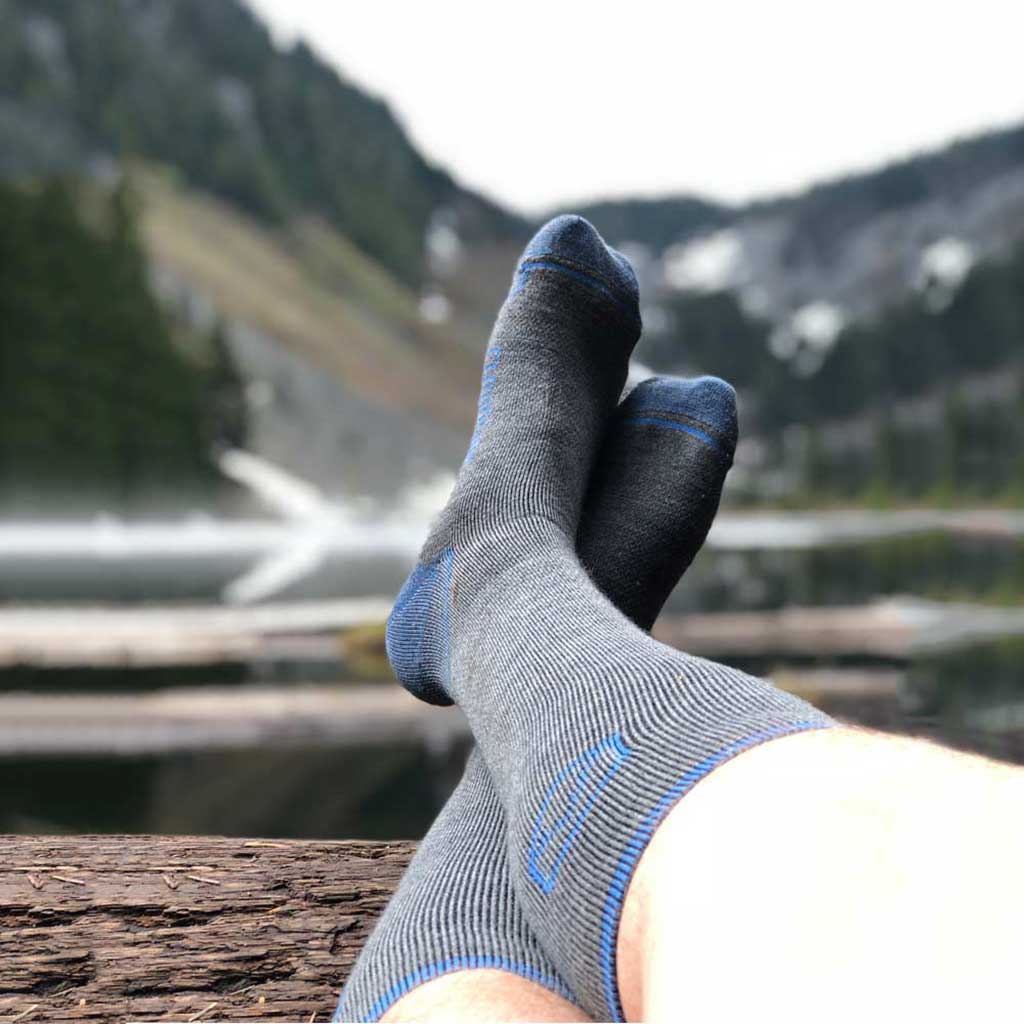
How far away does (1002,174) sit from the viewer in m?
Answer: 15.9

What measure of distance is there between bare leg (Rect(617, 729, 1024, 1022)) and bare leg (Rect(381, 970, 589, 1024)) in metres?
0.05

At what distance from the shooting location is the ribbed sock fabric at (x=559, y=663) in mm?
328

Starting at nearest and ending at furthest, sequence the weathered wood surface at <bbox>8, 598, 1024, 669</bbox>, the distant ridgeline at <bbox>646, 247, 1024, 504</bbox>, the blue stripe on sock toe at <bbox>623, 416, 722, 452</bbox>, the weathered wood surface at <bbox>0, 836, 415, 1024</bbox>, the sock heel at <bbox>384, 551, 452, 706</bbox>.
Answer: the weathered wood surface at <bbox>0, 836, 415, 1024</bbox> → the sock heel at <bbox>384, 551, 452, 706</bbox> → the blue stripe on sock toe at <bbox>623, 416, 722, 452</bbox> → the weathered wood surface at <bbox>8, 598, 1024, 669</bbox> → the distant ridgeline at <bbox>646, 247, 1024, 504</bbox>

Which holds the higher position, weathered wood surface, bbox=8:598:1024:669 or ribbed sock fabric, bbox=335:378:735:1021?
ribbed sock fabric, bbox=335:378:735:1021

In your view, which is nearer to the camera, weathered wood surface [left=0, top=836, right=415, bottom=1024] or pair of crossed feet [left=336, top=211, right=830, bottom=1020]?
pair of crossed feet [left=336, top=211, right=830, bottom=1020]

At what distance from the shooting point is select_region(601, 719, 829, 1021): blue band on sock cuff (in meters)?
0.31

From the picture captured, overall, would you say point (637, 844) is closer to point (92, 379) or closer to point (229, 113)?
point (92, 379)

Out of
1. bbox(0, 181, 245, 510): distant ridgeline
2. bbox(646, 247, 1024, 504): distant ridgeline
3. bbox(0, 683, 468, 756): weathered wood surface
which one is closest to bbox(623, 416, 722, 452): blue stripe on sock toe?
bbox(0, 683, 468, 756): weathered wood surface

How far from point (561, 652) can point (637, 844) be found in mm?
128

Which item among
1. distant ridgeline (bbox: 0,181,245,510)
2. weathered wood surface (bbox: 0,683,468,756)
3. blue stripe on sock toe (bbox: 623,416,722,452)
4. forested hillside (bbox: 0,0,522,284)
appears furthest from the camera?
forested hillside (bbox: 0,0,522,284)

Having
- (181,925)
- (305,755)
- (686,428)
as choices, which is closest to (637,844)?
(181,925)

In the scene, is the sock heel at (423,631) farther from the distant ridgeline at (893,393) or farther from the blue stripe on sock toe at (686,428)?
the distant ridgeline at (893,393)

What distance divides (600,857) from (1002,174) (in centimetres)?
1853

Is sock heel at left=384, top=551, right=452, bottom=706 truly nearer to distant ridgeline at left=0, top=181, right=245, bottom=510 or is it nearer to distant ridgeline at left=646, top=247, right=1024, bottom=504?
distant ridgeline at left=0, top=181, right=245, bottom=510
